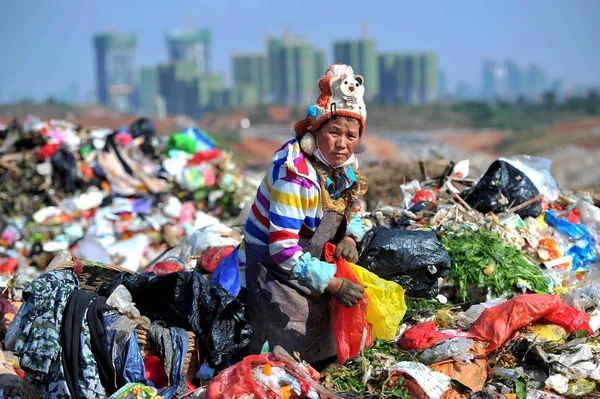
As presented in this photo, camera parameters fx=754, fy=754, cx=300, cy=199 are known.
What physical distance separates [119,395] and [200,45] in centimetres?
13903

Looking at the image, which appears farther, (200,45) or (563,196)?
(200,45)

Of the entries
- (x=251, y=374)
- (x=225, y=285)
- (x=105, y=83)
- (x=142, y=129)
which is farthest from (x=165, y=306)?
(x=105, y=83)

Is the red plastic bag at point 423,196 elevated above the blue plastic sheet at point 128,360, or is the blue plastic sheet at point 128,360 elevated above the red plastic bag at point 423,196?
the red plastic bag at point 423,196

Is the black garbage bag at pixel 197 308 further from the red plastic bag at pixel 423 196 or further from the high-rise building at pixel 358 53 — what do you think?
the high-rise building at pixel 358 53

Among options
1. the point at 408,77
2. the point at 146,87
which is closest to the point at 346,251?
the point at 408,77

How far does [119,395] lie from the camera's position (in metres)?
3.71

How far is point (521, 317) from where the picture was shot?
4.08 meters

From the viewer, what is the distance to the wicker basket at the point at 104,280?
4.03 meters

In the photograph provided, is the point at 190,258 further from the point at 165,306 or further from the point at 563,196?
the point at 563,196

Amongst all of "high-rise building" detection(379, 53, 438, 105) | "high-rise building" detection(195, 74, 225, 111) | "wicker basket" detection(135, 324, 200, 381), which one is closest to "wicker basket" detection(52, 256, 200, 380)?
"wicker basket" detection(135, 324, 200, 381)

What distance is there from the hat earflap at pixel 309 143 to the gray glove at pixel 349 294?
68cm

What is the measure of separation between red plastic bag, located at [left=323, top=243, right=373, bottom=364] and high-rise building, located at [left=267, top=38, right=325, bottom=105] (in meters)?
90.5

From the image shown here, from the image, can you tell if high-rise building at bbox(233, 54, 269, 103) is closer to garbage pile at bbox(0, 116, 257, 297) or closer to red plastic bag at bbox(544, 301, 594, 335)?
garbage pile at bbox(0, 116, 257, 297)

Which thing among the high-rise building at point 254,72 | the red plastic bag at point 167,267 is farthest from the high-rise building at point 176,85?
the red plastic bag at point 167,267
